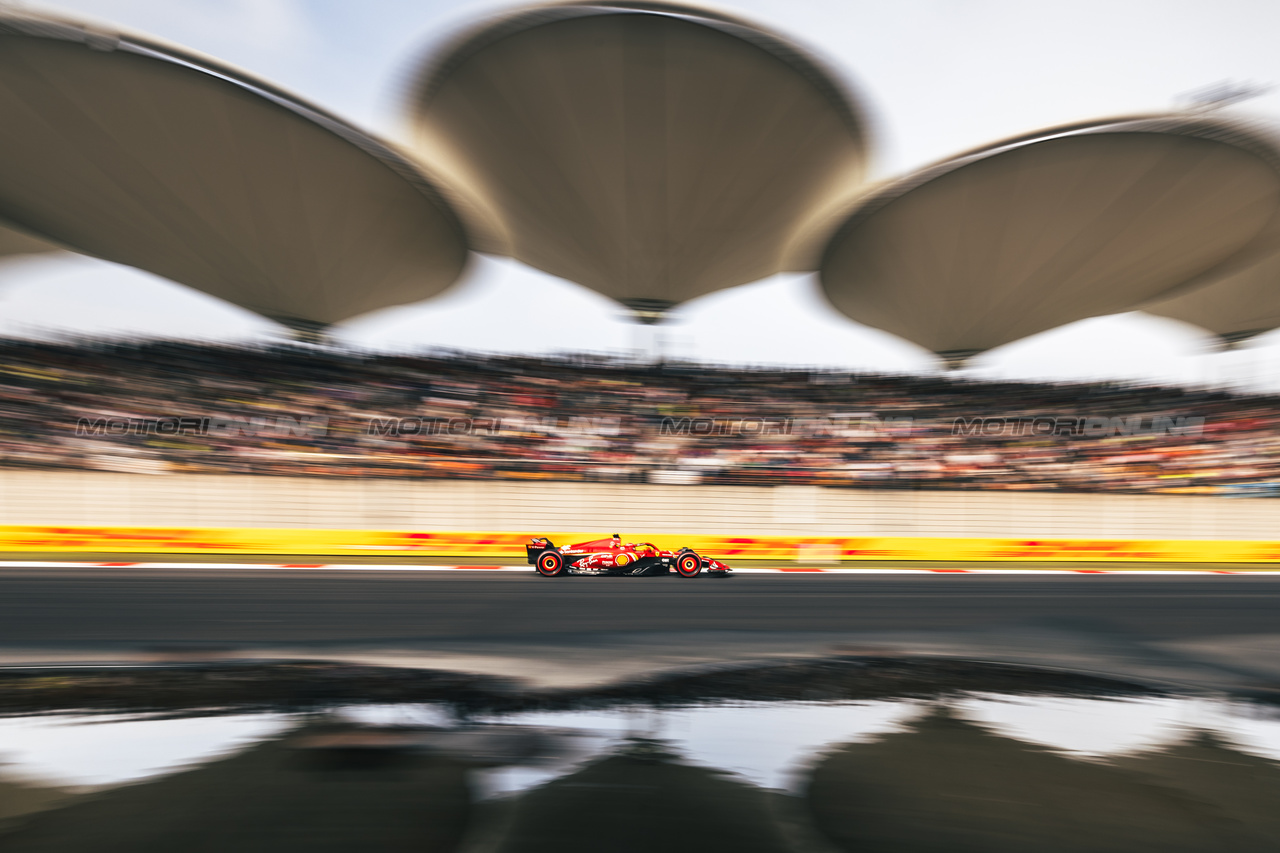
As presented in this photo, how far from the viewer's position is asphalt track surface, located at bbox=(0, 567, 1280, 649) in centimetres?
683

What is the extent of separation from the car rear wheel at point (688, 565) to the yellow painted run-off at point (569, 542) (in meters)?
3.39

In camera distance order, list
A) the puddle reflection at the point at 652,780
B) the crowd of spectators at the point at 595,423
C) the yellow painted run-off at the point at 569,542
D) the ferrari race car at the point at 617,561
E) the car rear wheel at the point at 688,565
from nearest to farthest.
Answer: the puddle reflection at the point at 652,780 < the ferrari race car at the point at 617,561 < the car rear wheel at the point at 688,565 < the yellow painted run-off at the point at 569,542 < the crowd of spectators at the point at 595,423

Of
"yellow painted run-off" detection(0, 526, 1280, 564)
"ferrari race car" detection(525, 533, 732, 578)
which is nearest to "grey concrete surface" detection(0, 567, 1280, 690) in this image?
"ferrari race car" detection(525, 533, 732, 578)

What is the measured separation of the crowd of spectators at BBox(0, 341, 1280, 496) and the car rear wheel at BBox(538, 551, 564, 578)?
4457 millimetres

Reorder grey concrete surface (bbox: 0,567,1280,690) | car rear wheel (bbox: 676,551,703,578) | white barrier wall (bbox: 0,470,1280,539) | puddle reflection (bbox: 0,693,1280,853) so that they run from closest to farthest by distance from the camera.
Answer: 1. puddle reflection (bbox: 0,693,1280,853)
2. grey concrete surface (bbox: 0,567,1280,690)
3. car rear wheel (bbox: 676,551,703,578)
4. white barrier wall (bbox: 0,470,1280,539)

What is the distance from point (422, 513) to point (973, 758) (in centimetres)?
1370

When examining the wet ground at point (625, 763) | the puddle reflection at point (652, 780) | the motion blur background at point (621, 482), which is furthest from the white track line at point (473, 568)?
the puddle reflection at point (652, 780)

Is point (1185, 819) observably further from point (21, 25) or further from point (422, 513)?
point (21, 25)

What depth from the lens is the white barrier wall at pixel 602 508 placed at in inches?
570

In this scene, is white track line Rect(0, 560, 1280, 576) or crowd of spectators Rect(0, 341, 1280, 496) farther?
crowd of spectators Rect(0, 341, 1280, 496)

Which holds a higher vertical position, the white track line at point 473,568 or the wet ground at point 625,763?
the white track line at point 473,568

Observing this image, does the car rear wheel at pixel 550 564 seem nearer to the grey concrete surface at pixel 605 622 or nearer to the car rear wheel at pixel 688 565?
the grey concrete surface at pixel 605 622

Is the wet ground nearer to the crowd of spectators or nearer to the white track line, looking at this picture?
the white track line

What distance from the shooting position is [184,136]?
725 inches
